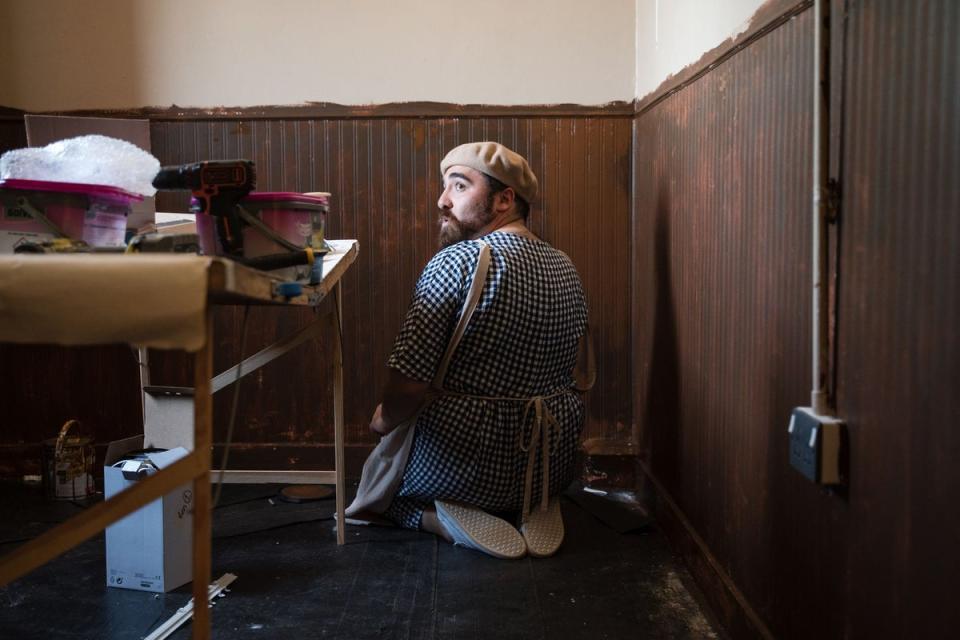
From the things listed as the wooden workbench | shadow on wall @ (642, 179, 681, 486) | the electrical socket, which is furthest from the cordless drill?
shadow on wall @ (642, 179, 681, 486)

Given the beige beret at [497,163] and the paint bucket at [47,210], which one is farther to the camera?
the beige beret at [497,163]

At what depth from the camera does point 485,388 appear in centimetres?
213

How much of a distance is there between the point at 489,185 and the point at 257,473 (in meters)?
1.06

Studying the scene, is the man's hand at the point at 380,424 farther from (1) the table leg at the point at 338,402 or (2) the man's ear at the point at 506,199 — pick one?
(2) the man's ear at the point at 506,199

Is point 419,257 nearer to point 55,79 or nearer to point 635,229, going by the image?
point 635,229

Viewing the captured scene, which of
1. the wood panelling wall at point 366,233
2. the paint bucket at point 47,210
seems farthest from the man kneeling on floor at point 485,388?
the paint bucket at point 47,210

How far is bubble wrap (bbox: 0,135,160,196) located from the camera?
120 cm

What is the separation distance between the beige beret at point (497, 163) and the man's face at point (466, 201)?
24 millimetres

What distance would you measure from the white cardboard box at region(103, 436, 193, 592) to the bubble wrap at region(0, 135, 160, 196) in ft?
2.50

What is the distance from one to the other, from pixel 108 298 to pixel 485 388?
4.30ft

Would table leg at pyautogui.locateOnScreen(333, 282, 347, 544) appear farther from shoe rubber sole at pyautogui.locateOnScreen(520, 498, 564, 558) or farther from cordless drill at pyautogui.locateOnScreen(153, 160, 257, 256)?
cordless drill at pyautogui.locateOnScreen(153, 160, 257, 256)

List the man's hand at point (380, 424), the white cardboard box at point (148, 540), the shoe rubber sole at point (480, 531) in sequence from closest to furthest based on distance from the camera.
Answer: the white cardboard box at point (148, 540) < the shoe rubber sole at point (480, 531) < the man's hand at point (380, 424)

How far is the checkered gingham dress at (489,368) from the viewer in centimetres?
204

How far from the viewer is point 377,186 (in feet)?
8.89
